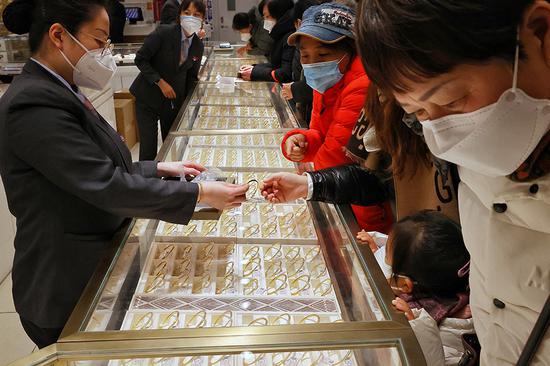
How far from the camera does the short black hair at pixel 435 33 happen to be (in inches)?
24.9

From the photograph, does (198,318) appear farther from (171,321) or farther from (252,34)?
(252,34)

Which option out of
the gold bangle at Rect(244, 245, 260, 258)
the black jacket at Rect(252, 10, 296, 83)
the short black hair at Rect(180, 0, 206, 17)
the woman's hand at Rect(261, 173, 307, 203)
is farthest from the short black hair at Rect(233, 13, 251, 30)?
the gold bangle at Rect(244, 245, 260, 258)

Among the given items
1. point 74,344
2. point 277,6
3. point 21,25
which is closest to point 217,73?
point 277,6

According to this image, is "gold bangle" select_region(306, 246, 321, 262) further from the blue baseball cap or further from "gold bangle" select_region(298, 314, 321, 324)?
the blue baseball cap

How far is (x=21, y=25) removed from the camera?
1.46 meters

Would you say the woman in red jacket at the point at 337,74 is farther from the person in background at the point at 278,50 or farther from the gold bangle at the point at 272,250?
the person in background at the point at 278,50

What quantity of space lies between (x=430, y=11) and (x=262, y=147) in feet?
6.67

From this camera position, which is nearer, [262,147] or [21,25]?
[21,25]

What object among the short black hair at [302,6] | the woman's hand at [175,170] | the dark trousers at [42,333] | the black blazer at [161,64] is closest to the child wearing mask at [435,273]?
the woman's hand at [175,170]

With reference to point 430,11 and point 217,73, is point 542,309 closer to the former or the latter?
point 430,11

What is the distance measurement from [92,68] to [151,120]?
310 cm

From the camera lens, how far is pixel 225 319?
1.36 metres

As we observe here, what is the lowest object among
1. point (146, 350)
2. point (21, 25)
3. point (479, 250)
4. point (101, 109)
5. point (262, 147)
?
point (101, 109)

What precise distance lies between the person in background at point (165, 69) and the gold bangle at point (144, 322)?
2906mm
